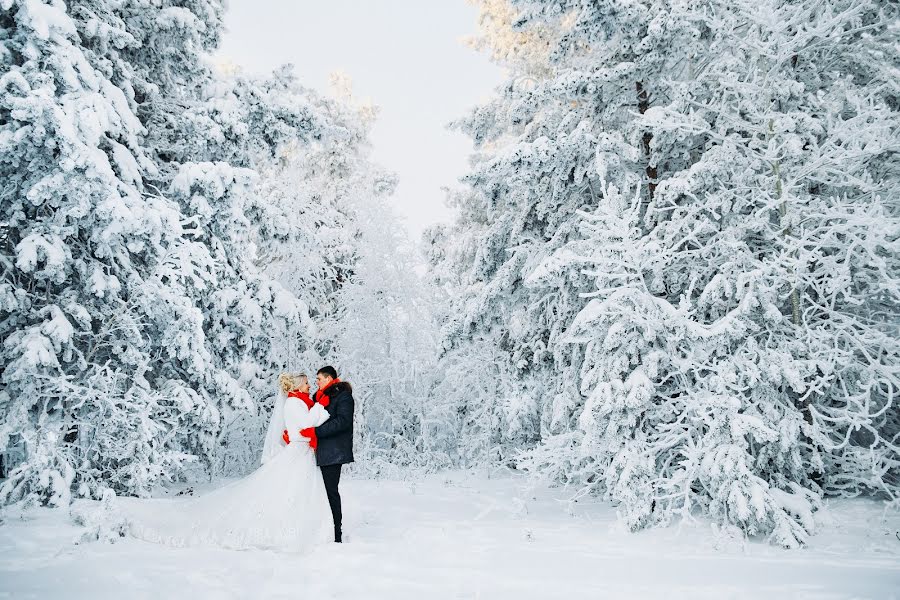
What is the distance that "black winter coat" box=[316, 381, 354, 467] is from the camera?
6512 millimetres

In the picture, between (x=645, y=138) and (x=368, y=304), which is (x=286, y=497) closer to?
(x=645, y=138)

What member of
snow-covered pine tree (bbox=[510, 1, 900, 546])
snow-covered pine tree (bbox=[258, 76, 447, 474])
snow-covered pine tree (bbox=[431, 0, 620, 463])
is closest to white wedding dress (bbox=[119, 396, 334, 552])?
snow-covered pine tree (bbox=[510, 1, 900, 546])

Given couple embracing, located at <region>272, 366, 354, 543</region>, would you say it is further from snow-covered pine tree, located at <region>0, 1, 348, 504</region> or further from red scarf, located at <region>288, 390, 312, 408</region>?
snow-covered pine tree, located at <region>0, 1, 348, 504</region>

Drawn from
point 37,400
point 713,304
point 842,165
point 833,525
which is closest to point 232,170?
point 37,400

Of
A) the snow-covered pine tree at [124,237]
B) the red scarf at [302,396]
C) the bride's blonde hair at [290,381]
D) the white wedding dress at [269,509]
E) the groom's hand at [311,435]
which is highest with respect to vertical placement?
the snow-covered pine tree at [124,237]

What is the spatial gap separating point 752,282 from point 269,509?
619 cm

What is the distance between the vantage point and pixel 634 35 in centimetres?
885

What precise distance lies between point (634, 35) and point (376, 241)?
10636mm

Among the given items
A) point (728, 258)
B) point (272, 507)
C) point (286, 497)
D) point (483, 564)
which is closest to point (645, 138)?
point (728, 258)

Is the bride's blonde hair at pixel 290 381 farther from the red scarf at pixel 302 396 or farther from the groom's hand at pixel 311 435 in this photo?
the groom's hand at pixel 311 435

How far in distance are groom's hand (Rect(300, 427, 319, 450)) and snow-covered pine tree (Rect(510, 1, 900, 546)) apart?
3.23 meters

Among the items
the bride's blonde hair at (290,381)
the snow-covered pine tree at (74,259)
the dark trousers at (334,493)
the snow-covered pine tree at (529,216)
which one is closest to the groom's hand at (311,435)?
the dark trousers at (334,493)

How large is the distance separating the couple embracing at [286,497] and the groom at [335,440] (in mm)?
11

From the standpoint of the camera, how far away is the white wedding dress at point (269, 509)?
607 cm
